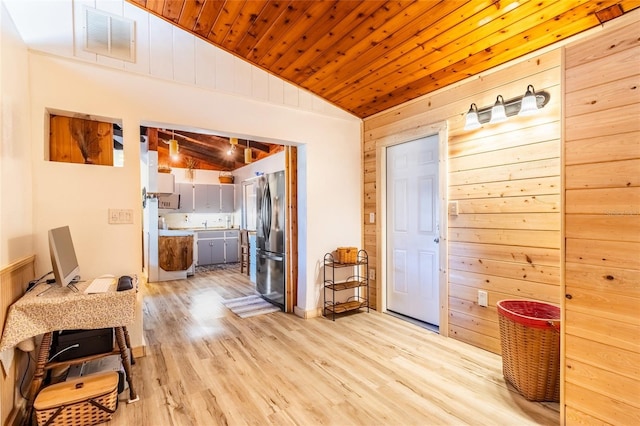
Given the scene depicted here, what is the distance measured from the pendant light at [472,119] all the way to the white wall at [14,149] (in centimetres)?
330

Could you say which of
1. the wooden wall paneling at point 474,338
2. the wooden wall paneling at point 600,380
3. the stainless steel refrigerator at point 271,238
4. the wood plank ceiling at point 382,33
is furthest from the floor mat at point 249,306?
the wooden wall paneling at point 600,380

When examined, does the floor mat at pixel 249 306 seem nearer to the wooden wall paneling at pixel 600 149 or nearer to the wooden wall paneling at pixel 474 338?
the wooden wall paneling at pixel 474 338

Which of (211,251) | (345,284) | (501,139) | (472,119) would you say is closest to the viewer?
(501,139)

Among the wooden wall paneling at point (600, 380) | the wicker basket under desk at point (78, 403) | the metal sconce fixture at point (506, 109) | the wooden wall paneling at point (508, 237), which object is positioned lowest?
the wicker basket under desk at point (78, 403)

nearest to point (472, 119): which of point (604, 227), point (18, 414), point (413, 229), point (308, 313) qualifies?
point (413, 229)

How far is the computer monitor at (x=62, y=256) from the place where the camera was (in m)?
1.76

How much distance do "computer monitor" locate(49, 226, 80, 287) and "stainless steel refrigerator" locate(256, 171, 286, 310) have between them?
2213mm

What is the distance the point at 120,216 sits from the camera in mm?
2559

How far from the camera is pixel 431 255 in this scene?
325 centimetres

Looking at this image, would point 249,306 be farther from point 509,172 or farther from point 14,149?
point 509,172

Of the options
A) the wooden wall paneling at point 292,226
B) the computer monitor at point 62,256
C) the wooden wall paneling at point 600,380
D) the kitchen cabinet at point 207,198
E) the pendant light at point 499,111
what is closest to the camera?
the wooden wall paneling at point 600,380

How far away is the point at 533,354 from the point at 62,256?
3.13m

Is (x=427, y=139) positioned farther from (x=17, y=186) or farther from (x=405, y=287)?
(x=17, y=186)

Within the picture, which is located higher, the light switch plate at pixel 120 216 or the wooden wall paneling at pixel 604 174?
the wooden wall paneling at pixel 604 174
